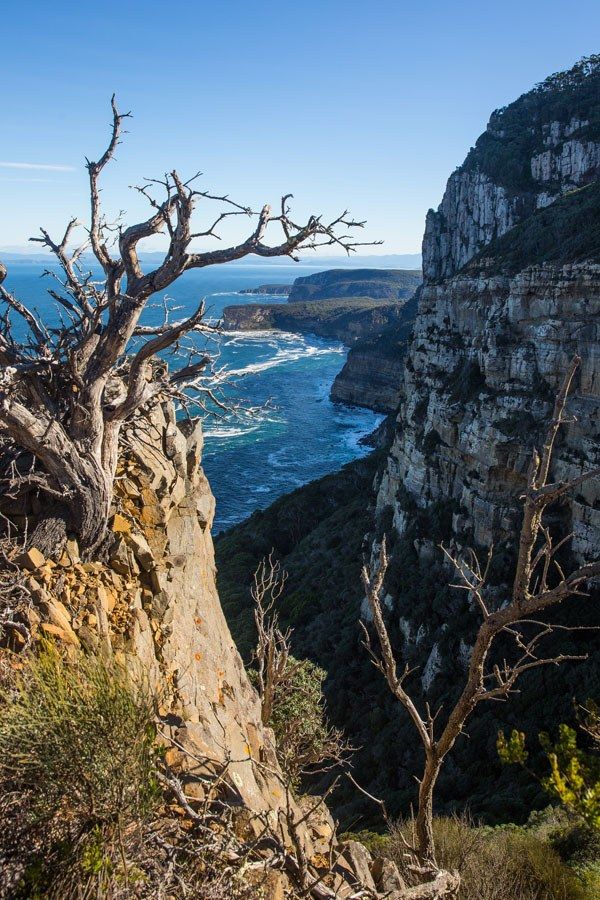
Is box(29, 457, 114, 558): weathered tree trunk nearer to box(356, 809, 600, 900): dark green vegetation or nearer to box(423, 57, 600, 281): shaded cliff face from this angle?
box(356, 809, 600, 900): dark green vegetation

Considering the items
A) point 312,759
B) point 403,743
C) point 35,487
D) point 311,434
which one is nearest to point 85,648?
point 35,487

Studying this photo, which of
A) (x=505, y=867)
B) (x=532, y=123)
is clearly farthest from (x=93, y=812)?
(x=532, y=123)

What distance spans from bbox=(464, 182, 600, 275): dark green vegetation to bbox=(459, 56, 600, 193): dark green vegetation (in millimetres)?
28409

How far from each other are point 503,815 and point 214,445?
76845 millimetres

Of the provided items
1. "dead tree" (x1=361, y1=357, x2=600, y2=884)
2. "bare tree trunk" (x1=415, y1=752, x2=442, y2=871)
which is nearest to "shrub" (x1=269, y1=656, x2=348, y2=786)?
"bare tree trunk" (x1=415, y1=752, x2=442, y2=871)

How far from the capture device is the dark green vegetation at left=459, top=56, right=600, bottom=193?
230 ft

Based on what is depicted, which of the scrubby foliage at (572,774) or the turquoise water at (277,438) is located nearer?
the scrubby foliage at (572,774)

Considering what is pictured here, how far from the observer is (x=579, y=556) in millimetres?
29250

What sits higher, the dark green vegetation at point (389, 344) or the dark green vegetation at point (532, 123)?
the dark green vegetation at point (532, 123)

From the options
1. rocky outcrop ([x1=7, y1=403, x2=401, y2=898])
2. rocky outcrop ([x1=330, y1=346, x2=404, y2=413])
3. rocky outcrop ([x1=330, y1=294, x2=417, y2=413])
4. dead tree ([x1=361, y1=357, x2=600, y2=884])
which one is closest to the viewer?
dead tree ([x1=361, y1=357, x2=600, y2=884])

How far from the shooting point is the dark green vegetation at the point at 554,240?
111ft

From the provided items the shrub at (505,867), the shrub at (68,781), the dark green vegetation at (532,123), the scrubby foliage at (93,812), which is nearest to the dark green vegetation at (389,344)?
the dark green vegetation at (532,123)

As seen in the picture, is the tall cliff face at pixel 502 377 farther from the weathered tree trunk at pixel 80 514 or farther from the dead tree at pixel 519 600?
the weathered tree trunk at pixel 80 514

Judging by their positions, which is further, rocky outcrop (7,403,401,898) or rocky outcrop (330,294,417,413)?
rocky outcrop (330,294,417,413)
